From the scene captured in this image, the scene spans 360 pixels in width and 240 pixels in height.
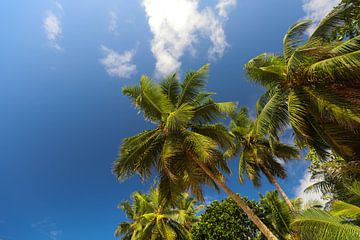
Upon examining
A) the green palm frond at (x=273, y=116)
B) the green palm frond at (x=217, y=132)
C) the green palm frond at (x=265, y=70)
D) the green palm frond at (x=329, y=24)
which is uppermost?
the green palm frond at (x=217, y=132)

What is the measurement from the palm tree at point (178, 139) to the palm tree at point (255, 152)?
19.4 ft

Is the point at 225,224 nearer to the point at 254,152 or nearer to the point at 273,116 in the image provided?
the point at 254,152

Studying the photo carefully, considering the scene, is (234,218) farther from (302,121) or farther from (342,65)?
(342,65)

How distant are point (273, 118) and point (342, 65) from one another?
11.3ft

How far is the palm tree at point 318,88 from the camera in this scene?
1018 centimetres

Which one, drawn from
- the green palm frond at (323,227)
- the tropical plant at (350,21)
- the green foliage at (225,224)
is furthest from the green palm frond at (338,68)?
the green foliage at (225,224)

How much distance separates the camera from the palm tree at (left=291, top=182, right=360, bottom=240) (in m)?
8.51

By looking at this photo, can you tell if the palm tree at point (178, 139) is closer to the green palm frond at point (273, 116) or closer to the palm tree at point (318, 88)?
the green palm frond at point (273, 116)

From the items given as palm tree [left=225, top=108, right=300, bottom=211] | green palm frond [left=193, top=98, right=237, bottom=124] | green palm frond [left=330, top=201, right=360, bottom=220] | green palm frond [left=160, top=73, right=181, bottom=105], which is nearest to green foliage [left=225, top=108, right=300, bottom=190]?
palm tree [left=225, top=108, right=300, bottom=211]

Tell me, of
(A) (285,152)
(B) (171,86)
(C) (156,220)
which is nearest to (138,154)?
(B) (171,86)

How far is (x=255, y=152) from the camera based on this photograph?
75.8ft

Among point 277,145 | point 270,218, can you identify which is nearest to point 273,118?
point 270,218

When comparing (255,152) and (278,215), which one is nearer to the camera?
(278,215)

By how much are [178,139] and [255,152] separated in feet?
30.4
